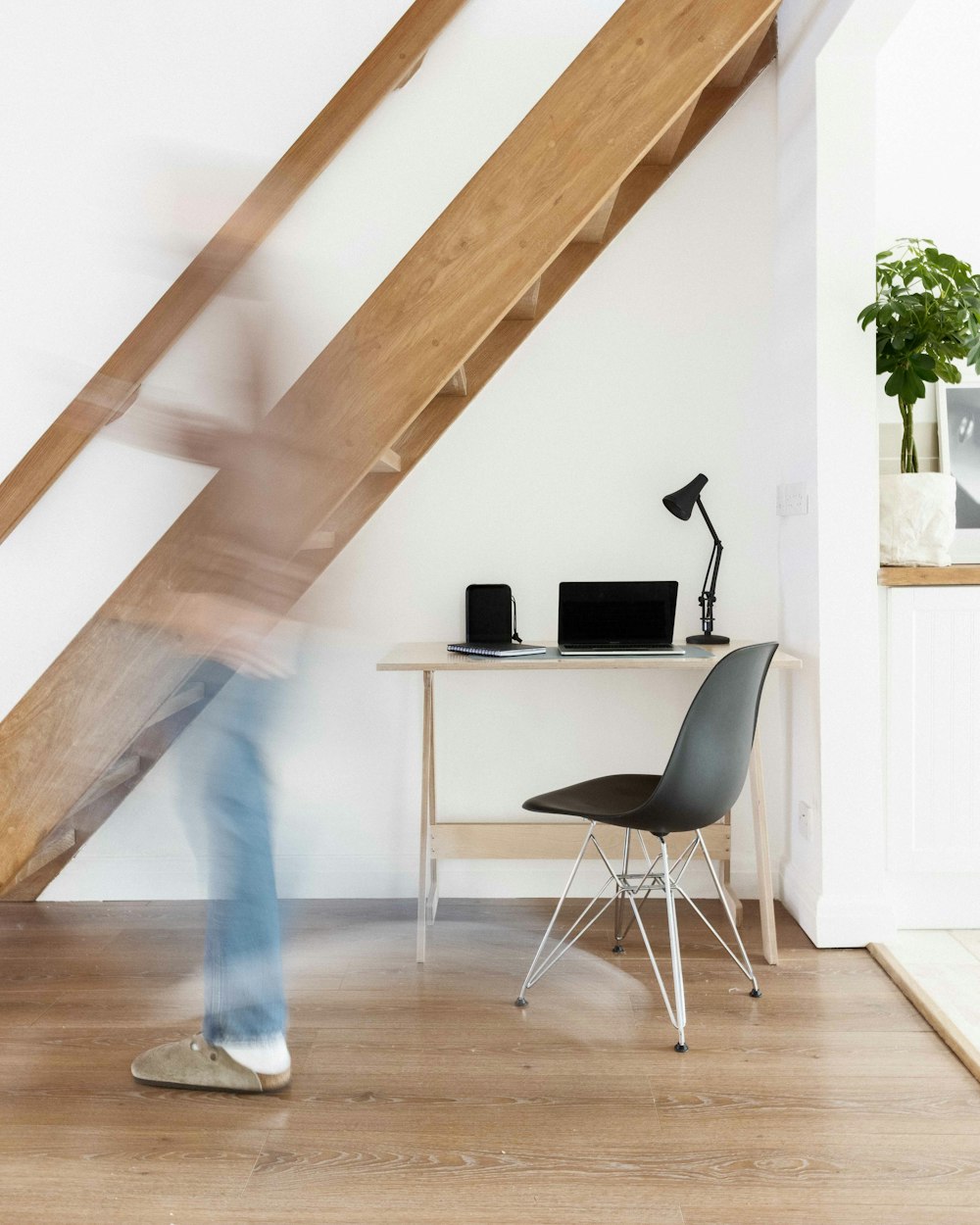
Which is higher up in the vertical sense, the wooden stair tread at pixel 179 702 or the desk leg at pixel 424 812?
the wooden stair tread at pixel 179 702

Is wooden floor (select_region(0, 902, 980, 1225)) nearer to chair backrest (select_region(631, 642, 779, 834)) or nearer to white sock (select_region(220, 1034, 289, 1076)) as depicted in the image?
white sock (select_region(220, 1034, 289, 1076))

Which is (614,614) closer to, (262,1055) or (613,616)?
(613,616)

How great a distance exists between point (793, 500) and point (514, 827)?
49.4 inches

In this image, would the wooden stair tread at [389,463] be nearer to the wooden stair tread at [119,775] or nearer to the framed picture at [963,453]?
the wooden stair tread at [119,775]

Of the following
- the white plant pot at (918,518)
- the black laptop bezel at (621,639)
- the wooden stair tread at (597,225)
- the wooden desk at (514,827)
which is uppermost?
the wooden stair tread at (597,225)

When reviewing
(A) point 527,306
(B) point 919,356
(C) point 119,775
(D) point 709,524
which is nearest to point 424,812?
(C) point 119,775

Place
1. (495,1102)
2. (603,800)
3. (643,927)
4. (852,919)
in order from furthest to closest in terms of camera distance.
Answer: (852,919) < (643,927) < (603,800) < (495,1102)

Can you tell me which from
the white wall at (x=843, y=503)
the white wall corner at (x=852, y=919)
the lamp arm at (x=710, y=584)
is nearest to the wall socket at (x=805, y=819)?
the white wall at (x=843, y=503)

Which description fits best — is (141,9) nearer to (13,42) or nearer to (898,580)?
(13,42)

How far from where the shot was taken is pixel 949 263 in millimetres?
2721

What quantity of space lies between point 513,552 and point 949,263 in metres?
1.45

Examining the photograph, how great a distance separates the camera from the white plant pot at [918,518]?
9.21ft

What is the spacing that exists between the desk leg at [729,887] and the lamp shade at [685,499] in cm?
86

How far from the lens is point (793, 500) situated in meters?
2.97
